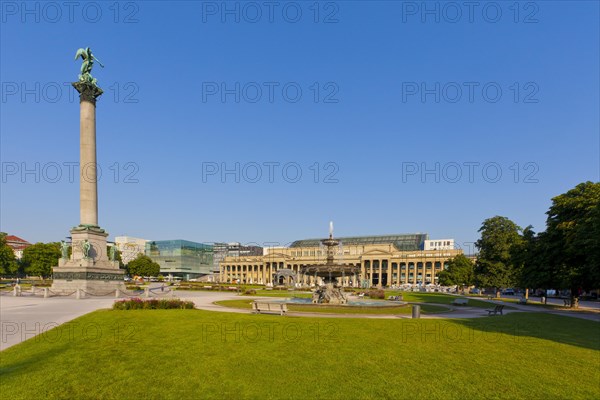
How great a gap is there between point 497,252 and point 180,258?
143 m

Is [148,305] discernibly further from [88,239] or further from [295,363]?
[88,239]

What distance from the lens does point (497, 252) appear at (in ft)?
198

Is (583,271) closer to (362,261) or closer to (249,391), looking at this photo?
→ (249,391)

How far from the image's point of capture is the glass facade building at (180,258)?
172 m

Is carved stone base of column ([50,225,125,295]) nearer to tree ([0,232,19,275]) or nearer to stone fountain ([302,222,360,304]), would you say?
stone fountain ([302,222,360,304])

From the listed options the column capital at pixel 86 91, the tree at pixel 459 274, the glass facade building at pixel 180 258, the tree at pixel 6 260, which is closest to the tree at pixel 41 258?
the tree at pixel 6 260

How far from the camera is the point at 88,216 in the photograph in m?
46.2

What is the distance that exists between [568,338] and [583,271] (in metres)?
23.7

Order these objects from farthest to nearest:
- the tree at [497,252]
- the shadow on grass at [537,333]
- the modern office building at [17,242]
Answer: the modern office building at [17,242] < the tree at [497,252] < the shadow on grass at [537,333]

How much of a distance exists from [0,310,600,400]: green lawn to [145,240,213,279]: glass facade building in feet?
534

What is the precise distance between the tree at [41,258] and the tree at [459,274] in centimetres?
8780

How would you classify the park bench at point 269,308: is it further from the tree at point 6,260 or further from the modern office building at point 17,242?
the modern office building at point 17,242

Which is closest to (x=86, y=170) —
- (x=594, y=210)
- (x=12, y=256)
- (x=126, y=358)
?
(x=126, y=358)

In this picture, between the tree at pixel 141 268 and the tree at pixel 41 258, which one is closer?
the tree at pixel 41 258
